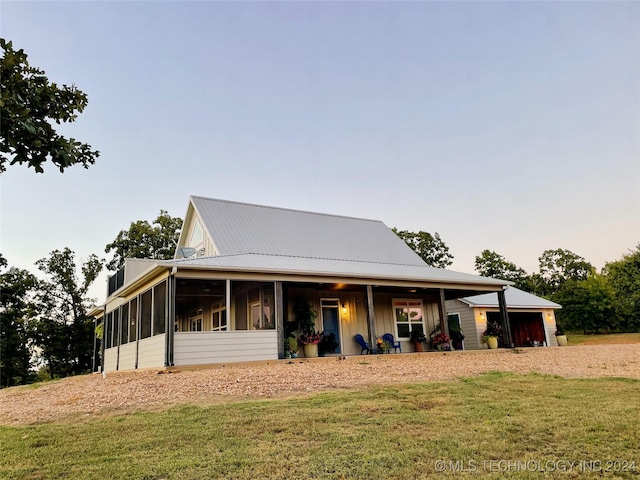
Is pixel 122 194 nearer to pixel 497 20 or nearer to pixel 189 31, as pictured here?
pixel 189 31

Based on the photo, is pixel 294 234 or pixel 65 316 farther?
pixel 65 316

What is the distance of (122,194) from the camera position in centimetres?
2080

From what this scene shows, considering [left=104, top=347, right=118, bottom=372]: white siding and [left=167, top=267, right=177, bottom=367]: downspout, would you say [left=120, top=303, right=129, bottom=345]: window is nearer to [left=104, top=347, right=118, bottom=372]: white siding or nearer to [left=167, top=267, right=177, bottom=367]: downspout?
[left=104, top=347, right=118, bottom=372]: white siding

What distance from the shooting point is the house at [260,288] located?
A: 451 inches

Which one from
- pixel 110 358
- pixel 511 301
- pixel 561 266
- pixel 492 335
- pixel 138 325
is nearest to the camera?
pixel 138 325

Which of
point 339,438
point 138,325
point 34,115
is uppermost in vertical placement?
point 34,115

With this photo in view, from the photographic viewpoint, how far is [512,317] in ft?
78.7

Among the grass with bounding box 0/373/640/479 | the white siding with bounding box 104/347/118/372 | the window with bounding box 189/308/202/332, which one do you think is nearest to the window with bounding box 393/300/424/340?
the window with bounding box 189/308/202/332

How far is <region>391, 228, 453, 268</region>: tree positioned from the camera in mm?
33438

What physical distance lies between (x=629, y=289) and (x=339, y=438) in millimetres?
35011

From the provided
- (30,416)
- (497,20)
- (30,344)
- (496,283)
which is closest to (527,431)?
(30,416)

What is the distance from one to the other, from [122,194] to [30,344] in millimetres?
14955

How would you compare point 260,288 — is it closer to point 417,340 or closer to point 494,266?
point 417,340

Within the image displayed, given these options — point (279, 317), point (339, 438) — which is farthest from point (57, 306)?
point (339, 438)
